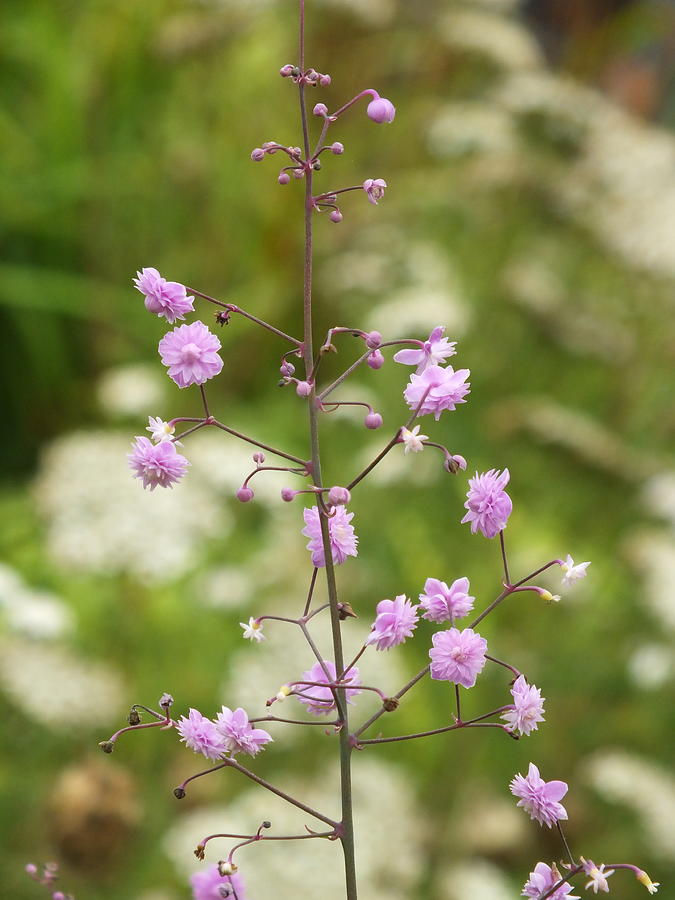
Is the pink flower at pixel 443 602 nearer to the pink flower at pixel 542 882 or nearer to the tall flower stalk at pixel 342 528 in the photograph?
the tall flower stalk at pixel 342 528

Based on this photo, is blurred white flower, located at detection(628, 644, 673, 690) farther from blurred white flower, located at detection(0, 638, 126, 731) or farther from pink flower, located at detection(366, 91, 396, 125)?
pink flower, located at detection(366, 91, 396, 125)

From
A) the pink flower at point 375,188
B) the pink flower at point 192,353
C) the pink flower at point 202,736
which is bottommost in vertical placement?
the pink flower at point 202,736

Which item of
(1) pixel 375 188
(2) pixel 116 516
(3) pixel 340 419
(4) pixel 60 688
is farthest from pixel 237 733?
(3) pixel 340 419

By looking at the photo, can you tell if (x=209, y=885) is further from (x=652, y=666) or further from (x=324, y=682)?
(x=652, y=666)

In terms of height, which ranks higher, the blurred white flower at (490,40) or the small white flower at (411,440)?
the blurred white flower at (490,40)

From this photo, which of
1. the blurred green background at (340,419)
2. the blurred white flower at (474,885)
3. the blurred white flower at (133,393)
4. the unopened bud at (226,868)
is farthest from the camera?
the blurred white flower at (133,393)

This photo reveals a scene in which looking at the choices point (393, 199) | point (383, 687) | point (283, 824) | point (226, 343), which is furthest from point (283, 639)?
point (393, 199)

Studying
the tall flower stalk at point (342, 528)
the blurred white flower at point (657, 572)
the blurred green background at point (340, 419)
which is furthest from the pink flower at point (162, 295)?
the blurred white flower at point (657, 572)
